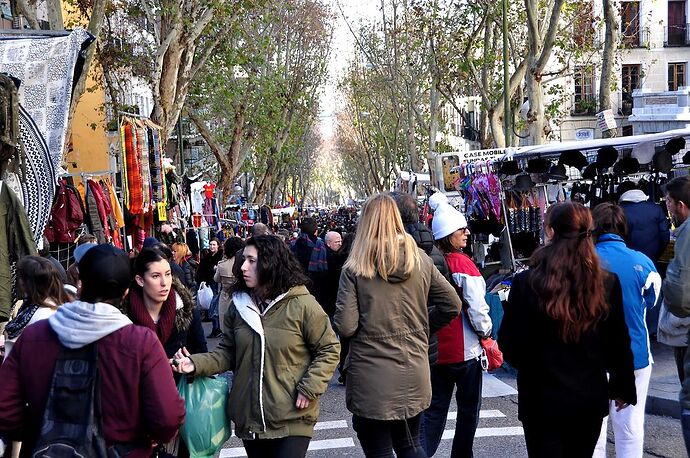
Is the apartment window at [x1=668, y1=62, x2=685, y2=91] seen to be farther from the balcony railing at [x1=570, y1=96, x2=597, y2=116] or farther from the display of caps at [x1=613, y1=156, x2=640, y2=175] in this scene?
the display of caps at [x1=613, y1=156, x2=640, y2=175]

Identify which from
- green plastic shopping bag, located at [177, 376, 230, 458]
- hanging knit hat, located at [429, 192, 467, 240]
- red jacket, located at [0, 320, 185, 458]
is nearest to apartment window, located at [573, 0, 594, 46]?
hanging knit hat, located at [429, 192, 467, 240]

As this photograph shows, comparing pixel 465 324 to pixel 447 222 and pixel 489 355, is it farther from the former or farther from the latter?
pixel 447 222

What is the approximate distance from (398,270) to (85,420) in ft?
6.43

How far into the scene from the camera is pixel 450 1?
93.8 ft

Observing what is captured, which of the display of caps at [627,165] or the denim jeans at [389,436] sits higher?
the display of caps at [627,165]

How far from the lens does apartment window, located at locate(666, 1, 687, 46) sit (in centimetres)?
4044

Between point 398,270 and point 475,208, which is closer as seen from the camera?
point 398,270

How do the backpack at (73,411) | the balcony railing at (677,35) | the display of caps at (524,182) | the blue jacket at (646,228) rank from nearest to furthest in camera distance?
the backpack at (73,411) < the blue jacket at (646,228) < the display of caps at (524,182) < the balcony railing at (677,35)

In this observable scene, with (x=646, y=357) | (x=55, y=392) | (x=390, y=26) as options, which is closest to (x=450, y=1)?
(x=390, y=26)

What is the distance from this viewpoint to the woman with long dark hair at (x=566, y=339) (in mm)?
4355

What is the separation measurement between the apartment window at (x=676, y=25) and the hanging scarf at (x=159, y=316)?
39.2 metres

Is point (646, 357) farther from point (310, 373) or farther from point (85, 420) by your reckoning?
point (85, 420)

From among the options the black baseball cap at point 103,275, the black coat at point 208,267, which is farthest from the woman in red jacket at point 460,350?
the black coat at point 208,267

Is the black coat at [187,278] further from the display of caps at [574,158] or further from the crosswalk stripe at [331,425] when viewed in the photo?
the display of caps at [574,158]
